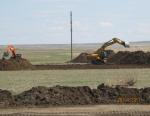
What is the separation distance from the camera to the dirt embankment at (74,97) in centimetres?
2172

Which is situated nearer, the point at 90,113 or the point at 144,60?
the point at 90,113

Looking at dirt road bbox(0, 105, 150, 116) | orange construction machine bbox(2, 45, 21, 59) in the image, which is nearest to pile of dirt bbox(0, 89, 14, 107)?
dirt road bbox(0, 105, 150, 116)

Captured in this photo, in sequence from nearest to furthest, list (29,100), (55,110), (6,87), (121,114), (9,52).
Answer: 1. (121,114)
2. (55,110)
3. (29,100)
4. (6,87)
5. (9,52)

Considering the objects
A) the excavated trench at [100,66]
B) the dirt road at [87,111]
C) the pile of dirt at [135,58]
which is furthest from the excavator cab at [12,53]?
the dirt road at [87,111]

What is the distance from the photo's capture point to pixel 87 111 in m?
19.8

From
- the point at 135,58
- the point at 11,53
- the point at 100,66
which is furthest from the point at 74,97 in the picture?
the point at 135,58

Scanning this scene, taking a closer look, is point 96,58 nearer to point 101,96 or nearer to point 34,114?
point 101,96

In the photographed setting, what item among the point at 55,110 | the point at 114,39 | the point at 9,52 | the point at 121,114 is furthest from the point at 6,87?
the point at 9,52

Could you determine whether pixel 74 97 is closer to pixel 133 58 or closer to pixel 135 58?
pixel 135 58

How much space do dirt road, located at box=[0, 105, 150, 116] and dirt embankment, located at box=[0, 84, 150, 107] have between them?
99 cm

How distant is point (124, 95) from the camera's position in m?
22.6

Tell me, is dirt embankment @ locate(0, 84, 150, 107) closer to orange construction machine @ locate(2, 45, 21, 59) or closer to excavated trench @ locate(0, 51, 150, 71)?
excavated trench @ locate(0, 51, 150, 71)

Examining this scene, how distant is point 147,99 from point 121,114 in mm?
Result: 3595

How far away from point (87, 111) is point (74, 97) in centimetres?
250
